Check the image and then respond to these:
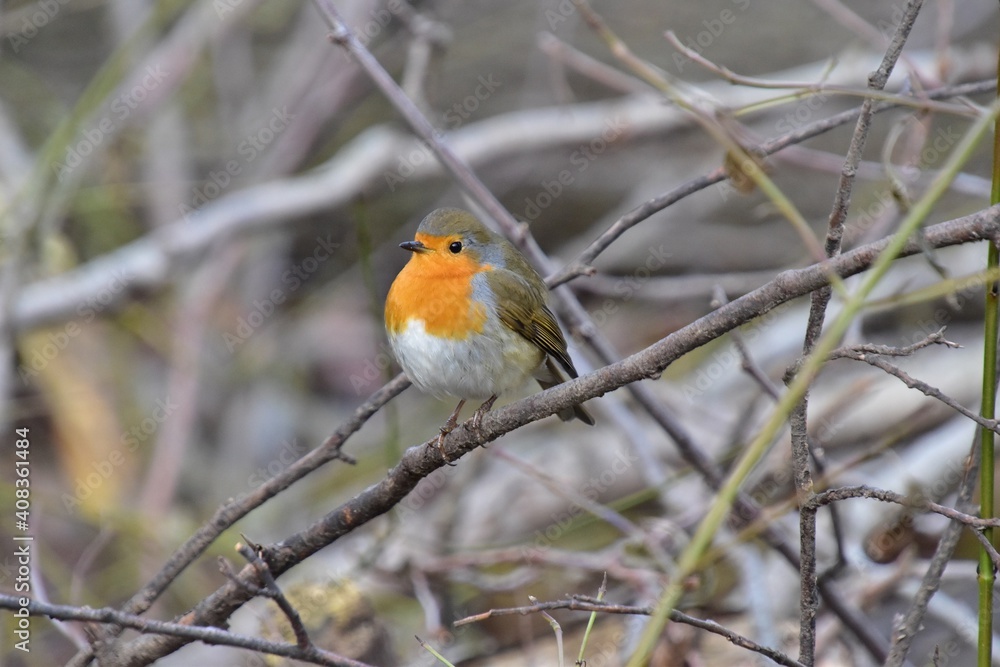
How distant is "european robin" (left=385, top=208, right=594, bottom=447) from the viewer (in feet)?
10.0

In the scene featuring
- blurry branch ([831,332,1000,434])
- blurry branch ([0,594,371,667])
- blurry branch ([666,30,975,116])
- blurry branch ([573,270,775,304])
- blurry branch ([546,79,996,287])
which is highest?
blurry branch ([573,270,775,304])

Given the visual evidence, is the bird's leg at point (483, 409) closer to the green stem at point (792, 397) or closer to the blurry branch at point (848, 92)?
the blurry branch at point (848, 92)

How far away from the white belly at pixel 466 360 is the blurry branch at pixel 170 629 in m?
1.26

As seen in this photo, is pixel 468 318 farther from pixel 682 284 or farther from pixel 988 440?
pixel 682 284

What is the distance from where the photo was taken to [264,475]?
6.11 m

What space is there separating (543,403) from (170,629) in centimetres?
81

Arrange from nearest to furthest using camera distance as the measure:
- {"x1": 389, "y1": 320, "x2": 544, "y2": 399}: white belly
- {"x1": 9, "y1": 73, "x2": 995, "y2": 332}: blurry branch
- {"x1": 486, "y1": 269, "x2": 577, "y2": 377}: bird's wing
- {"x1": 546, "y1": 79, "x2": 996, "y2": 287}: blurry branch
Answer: {"x1": 546, "y1": 79, "x2": 996, "y2": 287}: blurry branch → {"x1": 389, "y1": 320, "x2": 544, "y2": 399}: white belly → {"x1": 486, "y1": 269, "x2": 577, "y2": 377}: bird's wing → {"x1": 9, "y1": 73, "x2": 995, "y2": 332}: blurry branch

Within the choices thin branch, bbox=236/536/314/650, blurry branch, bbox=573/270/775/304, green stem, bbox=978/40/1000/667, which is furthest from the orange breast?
green stem, bbox=978/40/1000/667

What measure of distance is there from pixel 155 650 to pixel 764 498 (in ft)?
8.88

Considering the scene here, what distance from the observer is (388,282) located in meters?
7.10

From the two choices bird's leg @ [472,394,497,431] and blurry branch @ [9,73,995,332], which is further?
blurry branch @ [9,73,995,332]

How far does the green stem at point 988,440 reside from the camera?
5.46 feet

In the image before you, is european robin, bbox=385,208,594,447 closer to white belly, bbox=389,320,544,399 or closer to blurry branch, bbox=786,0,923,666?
white belly, bbox=389,320,544,399

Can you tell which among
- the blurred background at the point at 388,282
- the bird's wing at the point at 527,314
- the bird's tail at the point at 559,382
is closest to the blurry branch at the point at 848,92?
the bird's wing at the point at 527,314
